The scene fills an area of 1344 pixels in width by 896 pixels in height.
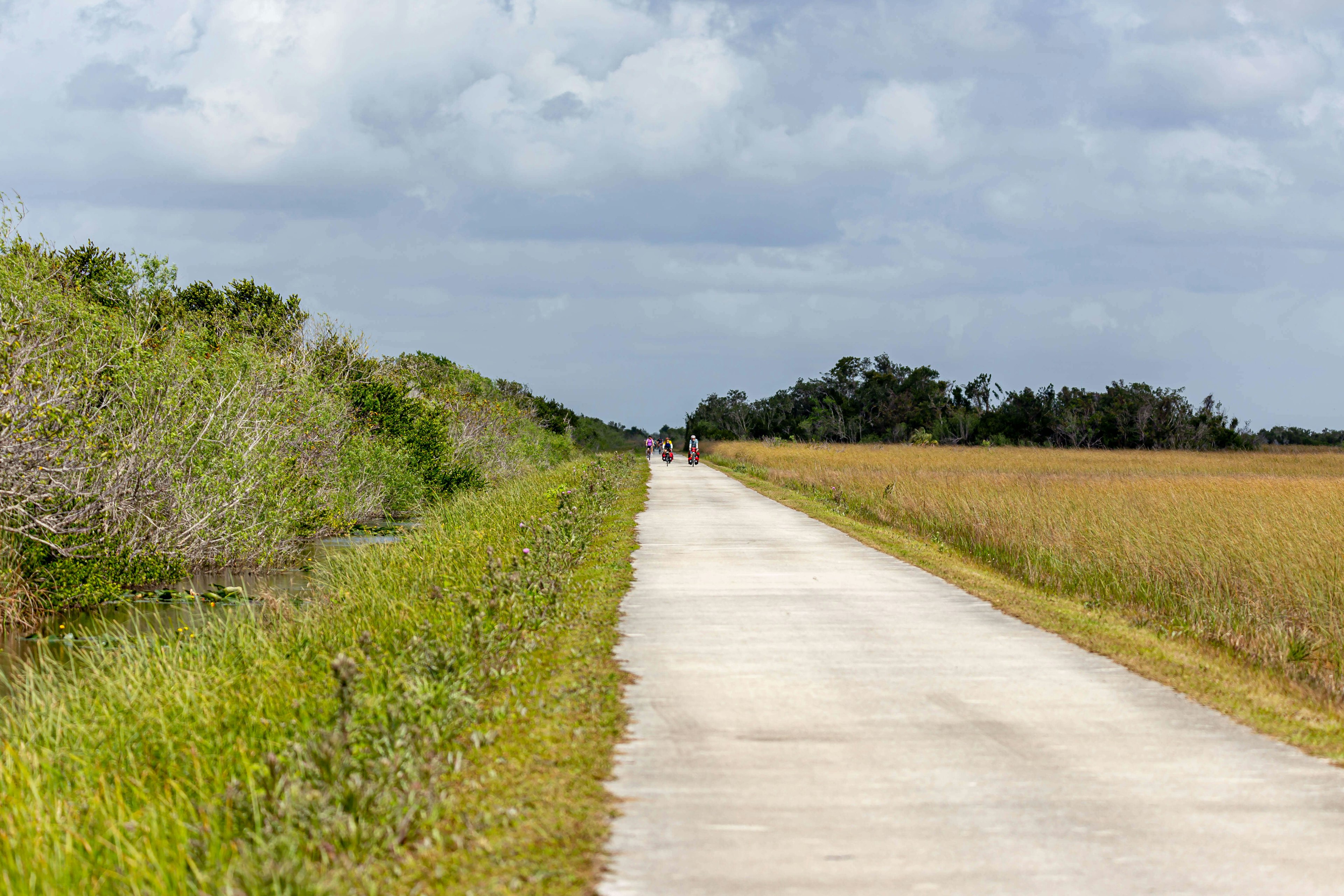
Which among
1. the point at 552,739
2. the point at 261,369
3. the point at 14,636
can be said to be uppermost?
the point at 261,369

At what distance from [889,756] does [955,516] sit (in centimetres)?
1423

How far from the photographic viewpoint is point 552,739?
19.3 ft

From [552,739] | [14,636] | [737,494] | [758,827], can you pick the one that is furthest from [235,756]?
[737,494]

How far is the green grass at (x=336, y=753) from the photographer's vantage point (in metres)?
4.16

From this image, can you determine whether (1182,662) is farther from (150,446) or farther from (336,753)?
(150,446)

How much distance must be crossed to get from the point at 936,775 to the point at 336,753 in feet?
9.43

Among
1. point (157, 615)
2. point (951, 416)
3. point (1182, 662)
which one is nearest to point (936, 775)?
point (1182, 662)

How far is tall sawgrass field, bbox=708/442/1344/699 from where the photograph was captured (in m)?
9.91

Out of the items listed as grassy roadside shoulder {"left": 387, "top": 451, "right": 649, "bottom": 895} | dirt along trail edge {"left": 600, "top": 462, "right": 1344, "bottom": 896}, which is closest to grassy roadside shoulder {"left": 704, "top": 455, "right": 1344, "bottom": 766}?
dirt along trail edge {"left": 600, "top": 462, "right": 1344, "bottom": 896}

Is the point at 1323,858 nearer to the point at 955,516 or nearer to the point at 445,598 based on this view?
the point at 445,598

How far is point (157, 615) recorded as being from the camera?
11.6 metres

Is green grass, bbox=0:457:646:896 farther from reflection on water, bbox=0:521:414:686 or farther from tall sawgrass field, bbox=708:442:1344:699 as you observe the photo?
tall sawgrass field, bbox=708:442:1344:699

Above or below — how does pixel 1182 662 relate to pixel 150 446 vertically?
below

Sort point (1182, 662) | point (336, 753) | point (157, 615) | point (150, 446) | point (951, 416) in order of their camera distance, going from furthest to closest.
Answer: point (951, 416), point (150, 446), point (157, 615), point (1182, 662), point (336, 753)
